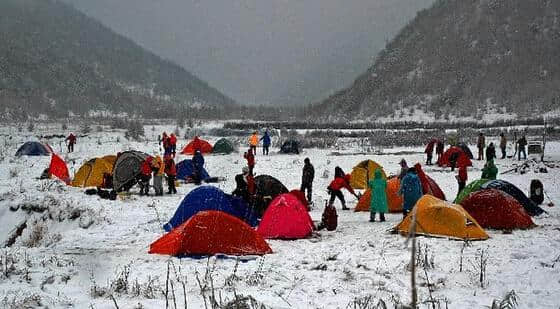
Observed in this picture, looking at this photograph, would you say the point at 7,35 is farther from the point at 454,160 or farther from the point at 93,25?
the point at 454,160

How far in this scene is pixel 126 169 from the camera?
16.6 meters

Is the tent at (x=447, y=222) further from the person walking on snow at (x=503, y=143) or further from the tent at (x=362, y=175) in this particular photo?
the person walking on snow at (x=503, y=143)

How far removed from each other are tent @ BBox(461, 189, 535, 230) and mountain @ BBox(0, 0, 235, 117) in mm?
91661

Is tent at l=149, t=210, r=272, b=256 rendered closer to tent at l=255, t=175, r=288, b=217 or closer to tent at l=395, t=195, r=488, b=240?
tent at l=395, t=195, r=488, b=240

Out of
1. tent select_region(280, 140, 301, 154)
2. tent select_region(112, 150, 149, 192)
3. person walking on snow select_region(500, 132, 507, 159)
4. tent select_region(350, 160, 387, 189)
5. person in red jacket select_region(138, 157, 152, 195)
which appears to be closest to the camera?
A: person in red jacket select_region(138, 157, 152, 195)

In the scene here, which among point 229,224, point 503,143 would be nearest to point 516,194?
point 229,224

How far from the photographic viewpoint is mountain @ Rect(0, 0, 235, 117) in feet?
337

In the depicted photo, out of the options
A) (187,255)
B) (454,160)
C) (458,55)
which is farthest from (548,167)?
(458,55)

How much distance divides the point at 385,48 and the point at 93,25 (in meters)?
124

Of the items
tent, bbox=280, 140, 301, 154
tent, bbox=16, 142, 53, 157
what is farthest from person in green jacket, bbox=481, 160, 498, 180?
tent, bbox=16, 142, 53, 157

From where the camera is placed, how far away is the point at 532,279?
694 centimetres

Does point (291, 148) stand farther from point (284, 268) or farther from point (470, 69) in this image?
point (470, 69)

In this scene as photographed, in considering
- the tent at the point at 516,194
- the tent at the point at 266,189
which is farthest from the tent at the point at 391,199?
the tent at the point at 516,194

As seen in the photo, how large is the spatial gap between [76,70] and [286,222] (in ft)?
423
